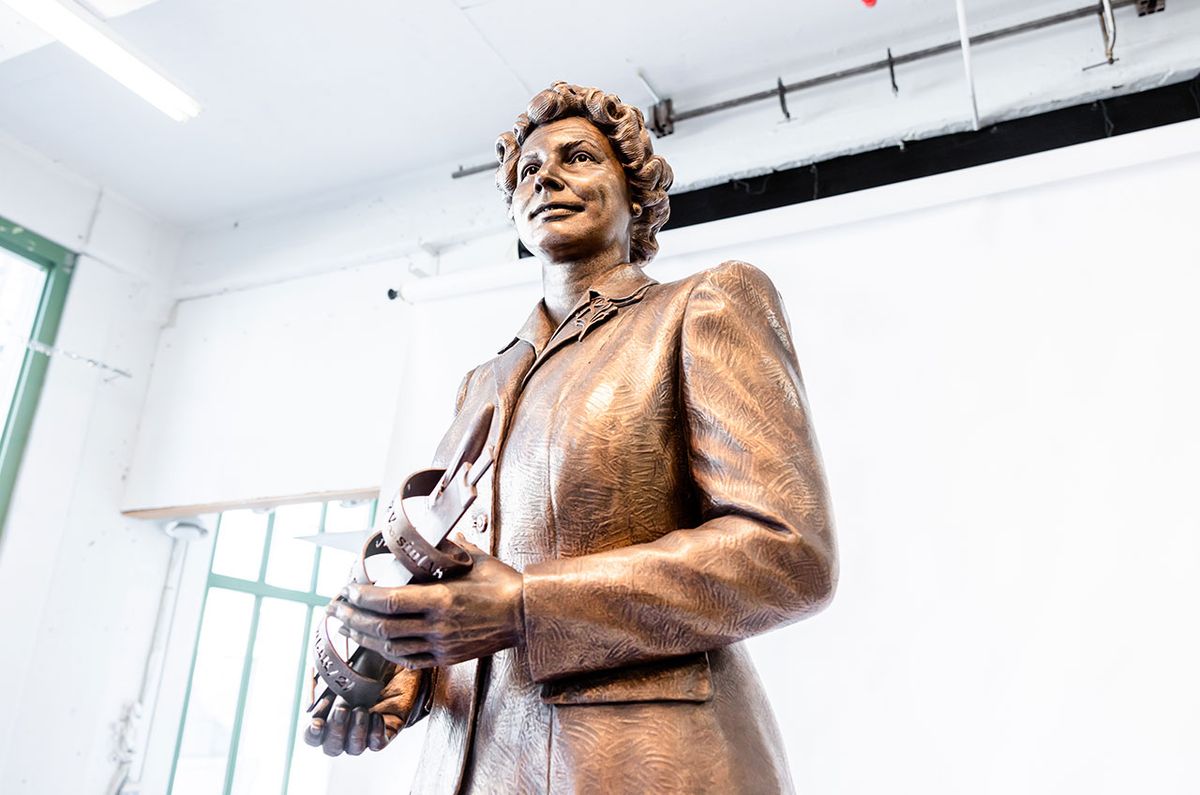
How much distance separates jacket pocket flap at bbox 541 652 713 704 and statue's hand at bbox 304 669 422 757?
9.2 inches

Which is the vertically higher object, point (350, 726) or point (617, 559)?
point (617, 559)

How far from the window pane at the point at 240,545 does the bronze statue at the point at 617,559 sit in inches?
177

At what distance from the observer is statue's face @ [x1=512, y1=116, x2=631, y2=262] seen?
1277 millimetres

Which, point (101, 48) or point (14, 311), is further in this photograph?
point (14, 311)

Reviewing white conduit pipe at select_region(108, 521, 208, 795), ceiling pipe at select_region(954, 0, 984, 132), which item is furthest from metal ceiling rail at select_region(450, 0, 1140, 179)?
white conduit pipe at select_region(108, 521, 208, 795)

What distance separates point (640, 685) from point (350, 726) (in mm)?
344

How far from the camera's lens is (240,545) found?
5406mm

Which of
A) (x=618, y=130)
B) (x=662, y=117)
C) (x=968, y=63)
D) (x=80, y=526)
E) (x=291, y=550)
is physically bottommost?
(x=80, y=526)

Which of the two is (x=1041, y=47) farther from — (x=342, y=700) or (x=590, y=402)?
(x=342, y=700)

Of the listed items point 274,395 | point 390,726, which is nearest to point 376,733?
point 390,726

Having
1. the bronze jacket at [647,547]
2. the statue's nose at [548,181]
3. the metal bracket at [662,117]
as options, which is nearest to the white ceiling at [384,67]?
the metal bracket at [662,117]

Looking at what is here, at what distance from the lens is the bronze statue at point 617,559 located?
33.3 inches

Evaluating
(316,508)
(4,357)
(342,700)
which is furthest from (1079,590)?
(316,508)

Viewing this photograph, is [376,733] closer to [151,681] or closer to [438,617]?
[438,617]
